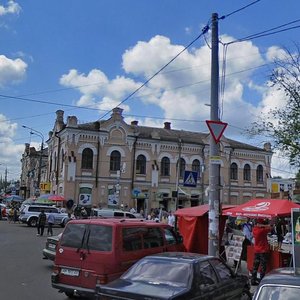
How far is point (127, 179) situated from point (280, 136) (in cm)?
2831

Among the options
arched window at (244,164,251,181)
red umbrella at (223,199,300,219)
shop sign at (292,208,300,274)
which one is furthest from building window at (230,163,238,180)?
shop sign at (292,208,300,274)

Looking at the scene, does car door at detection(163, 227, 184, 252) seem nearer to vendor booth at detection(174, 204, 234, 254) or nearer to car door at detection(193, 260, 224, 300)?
car door at detection(193, 260, 224, 300)

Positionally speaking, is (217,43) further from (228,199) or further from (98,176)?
(228,199)

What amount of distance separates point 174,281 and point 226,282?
151 cm

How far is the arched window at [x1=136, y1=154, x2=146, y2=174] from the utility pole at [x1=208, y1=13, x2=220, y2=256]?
3825cm

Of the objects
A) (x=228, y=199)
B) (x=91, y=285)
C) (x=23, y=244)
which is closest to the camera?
(x=91, y=285)

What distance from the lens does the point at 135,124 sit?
2190 inches

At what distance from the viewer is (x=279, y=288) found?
5.41 metres

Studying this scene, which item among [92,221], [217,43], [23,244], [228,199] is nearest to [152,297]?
[92,221]

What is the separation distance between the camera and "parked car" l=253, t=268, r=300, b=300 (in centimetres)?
530

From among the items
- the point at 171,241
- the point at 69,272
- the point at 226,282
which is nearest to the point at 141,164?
the point at 171,241

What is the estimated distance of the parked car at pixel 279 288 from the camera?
530cm

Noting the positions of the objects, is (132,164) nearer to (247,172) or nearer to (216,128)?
(247,172)

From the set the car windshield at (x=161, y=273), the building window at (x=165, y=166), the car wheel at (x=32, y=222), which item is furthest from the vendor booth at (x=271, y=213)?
the building window at (x=165, y=166)
